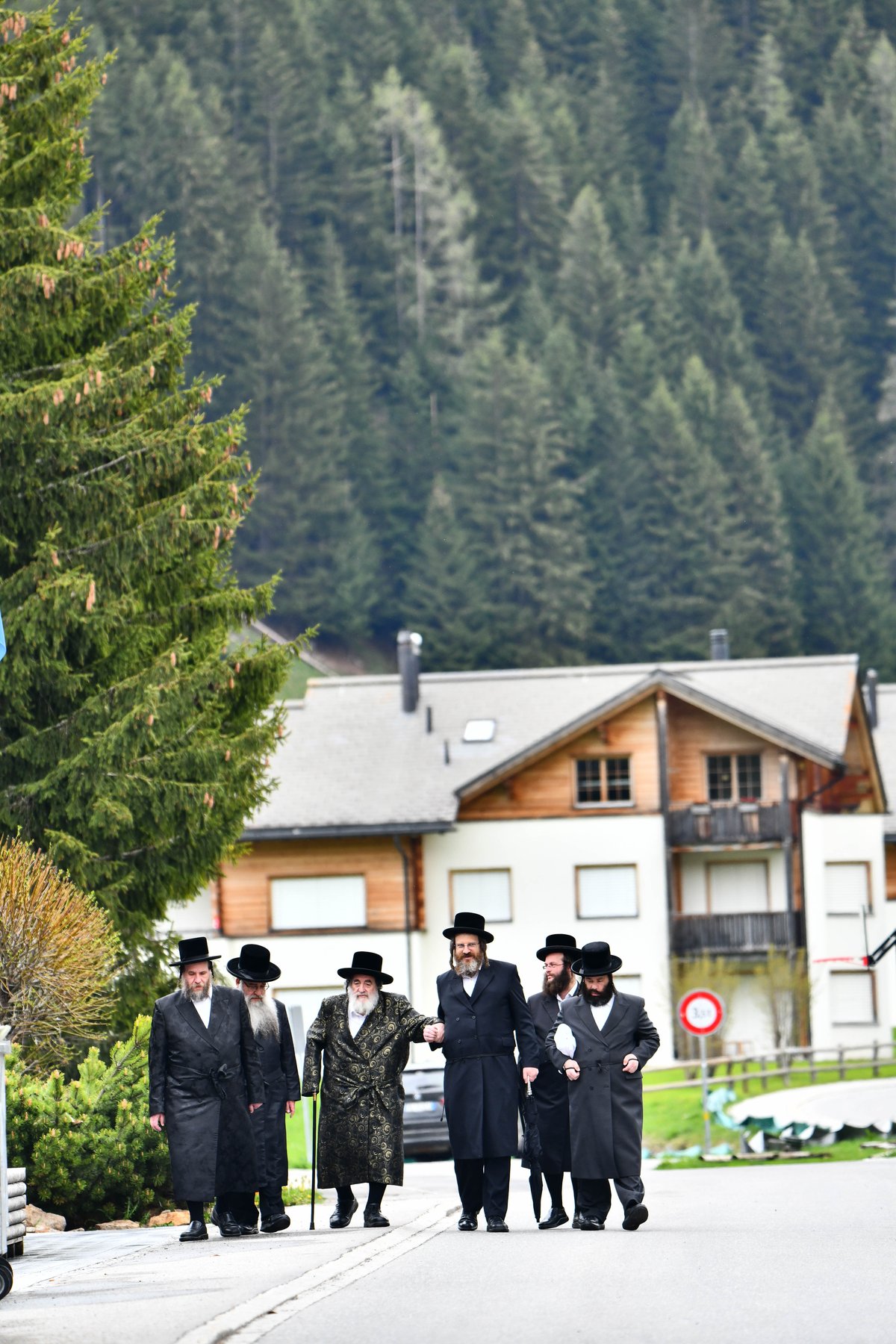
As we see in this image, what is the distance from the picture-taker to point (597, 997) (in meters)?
13.8

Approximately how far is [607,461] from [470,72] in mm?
41460

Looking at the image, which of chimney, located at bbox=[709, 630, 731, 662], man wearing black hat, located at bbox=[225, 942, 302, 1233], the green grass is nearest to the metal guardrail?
the green grass

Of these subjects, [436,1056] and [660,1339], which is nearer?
[660,1339]

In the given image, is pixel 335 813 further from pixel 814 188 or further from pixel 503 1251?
pixel 814 188

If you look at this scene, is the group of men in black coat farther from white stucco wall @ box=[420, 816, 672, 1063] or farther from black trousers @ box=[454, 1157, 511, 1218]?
white stucco wall @ box=[420, 816, 672, 1063]

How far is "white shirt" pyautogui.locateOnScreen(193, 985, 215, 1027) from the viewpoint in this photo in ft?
46.6

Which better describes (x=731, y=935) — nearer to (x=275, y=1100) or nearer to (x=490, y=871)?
(x=490, y=871)

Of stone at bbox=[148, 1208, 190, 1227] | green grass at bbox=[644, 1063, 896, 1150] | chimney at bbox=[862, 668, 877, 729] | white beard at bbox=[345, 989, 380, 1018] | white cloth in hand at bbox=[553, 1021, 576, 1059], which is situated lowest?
green grass at bbox=[644, 1063, 896, 1150]

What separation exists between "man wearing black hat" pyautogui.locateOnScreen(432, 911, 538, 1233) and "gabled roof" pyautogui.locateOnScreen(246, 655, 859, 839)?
3747cm

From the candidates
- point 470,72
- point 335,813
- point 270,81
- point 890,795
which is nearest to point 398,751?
point 335,813

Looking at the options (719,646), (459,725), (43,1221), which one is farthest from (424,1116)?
(719,646)

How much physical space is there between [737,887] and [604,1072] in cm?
4183

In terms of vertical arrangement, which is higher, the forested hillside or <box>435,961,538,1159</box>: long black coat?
the forested hillside

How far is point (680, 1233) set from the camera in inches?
542
